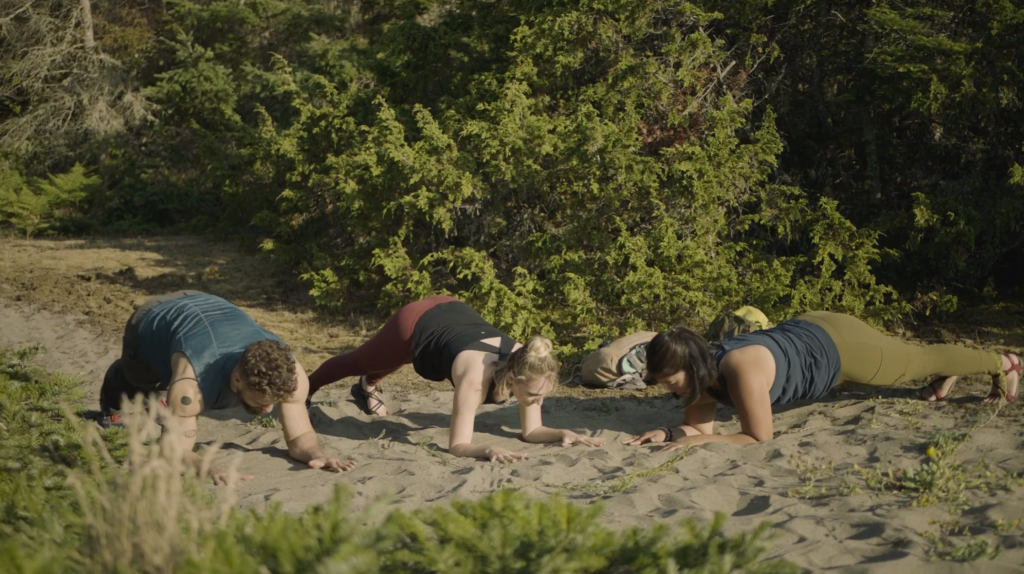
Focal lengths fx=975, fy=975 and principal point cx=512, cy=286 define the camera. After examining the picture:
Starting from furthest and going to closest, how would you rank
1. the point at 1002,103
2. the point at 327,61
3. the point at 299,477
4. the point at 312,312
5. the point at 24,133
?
the point at 24,133 < the point at 327,61 < the point at 312,312 < the point at 1002,103 < the point at 299,477

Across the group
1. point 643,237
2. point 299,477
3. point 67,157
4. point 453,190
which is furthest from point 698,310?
point 67,157

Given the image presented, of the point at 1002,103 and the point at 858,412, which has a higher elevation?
the point at 1002,103

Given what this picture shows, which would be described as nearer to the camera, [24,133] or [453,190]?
[453,190]

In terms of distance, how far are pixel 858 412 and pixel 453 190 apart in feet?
13.6

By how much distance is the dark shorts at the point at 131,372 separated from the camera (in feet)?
17.1

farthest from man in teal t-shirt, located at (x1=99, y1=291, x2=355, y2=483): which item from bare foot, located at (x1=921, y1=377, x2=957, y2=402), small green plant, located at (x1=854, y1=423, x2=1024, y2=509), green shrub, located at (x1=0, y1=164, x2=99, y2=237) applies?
green shrub, located at (x1=0, y1=164, x2=99, y2=237)

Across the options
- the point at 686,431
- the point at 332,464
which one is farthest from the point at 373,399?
the point at 686,431

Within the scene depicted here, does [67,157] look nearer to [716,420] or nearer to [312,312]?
[312,312]

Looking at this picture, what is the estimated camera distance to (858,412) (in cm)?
605

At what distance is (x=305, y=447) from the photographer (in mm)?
5242

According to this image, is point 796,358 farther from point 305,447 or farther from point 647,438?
point 305,447

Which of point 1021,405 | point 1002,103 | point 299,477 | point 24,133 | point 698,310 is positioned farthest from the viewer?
point 24,133

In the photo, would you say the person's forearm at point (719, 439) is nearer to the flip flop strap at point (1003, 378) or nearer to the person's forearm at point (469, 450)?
the person's forearm at point (469, 450)

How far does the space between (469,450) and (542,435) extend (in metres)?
0.54
